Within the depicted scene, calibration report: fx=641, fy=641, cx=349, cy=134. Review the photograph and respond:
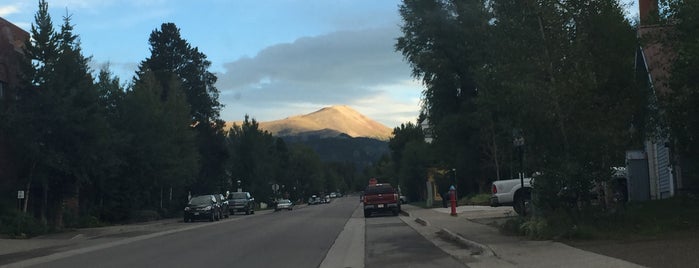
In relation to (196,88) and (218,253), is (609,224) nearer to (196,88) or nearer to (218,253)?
(218,253)

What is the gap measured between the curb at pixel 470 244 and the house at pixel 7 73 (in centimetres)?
1975

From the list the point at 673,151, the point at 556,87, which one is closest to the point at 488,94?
the point at 556,87

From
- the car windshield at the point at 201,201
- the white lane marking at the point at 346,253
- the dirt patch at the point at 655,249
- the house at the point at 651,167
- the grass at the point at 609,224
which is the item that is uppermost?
the house at the point at 651,167

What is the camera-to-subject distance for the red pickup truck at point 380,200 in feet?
114

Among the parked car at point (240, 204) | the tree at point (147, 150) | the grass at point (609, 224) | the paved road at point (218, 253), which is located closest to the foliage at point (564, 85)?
the grass at point (609, 224)

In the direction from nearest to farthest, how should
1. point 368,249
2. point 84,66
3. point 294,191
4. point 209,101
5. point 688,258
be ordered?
point 688,258 → point 368,249 → point 84,66 → point 209,101 → point 294,191

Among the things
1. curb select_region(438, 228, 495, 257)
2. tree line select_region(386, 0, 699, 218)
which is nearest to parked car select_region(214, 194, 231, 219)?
curb select_region(438, 228, 495, 257)

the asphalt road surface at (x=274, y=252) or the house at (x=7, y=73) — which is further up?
the house at (x=7, y=73)

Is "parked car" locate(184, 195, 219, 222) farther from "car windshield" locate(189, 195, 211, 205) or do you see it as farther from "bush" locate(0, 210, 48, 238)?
"bush" locate(0, 210, 48, 238)

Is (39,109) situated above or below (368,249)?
above

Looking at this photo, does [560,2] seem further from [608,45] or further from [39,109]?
[39,109]

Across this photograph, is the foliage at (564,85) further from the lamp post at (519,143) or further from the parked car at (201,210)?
the parked car at (201,210)

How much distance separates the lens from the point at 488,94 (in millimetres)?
16438

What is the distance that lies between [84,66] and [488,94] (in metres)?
19.0
